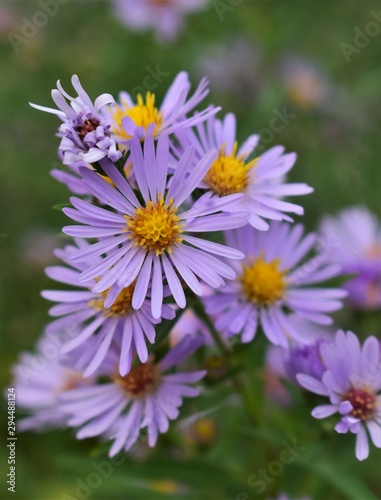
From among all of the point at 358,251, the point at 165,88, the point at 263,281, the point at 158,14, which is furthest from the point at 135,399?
the point at 158,14

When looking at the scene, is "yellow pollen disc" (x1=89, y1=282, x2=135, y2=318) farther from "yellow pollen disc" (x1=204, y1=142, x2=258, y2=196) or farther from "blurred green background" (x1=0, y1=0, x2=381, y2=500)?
"blurred green background" (x1=0, y1=0, x2=381, y2=500)

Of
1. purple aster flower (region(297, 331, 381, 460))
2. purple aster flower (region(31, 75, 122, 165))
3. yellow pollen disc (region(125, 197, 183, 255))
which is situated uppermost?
purple aster flower (region(31, 75, 122, 165))

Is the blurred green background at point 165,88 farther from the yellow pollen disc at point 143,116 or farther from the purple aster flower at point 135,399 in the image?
the yellow pollen disc at point 143,116

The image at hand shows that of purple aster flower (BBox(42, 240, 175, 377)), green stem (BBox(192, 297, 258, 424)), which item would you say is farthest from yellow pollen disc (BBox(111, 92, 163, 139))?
green stem (BBox(192, 297, 258, 424))

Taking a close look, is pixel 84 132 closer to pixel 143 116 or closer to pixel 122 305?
pixel 143 116

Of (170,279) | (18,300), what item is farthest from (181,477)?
(18,300)

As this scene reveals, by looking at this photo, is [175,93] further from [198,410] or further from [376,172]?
[376,172]
